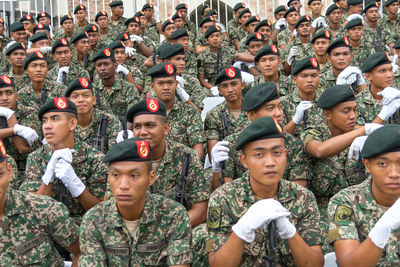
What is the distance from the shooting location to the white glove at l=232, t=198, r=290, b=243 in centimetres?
296

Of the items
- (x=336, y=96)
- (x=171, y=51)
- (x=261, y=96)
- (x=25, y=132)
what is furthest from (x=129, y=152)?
(x=171, y=51)

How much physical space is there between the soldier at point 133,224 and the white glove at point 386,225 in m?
1.12

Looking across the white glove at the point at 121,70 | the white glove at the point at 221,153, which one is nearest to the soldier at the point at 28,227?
the white glove at the point at 221,153

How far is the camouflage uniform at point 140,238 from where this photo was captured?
331 cm

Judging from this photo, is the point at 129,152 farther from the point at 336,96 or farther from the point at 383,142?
the point at 336,96

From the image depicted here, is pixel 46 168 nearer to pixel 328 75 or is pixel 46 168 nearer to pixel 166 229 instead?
pixel 166 229

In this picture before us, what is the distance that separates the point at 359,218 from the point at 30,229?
2.05 meters

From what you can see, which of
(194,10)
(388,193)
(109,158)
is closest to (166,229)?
(109,158)

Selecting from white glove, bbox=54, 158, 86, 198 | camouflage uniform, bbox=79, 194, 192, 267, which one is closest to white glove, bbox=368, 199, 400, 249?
camouflage uniform, bbox=79, 194, 192, 267

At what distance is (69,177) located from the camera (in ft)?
14.1

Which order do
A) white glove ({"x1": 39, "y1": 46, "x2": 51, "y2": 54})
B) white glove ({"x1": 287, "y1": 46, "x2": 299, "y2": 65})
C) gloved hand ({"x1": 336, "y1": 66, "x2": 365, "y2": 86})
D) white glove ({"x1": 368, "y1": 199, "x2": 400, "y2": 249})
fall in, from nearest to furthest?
white glove ({"x1": 368, "y1": 199, "x2": 400, "y2": 249}), gloved hand ({"x1": 336, "y1": 66, "x2": 365, "y2": 86}), white glove ({"x1": 287, "y1": 46, "x2": 299, "y2": 65}), white glove ({"x1": 39, "y1": 46, "x2": 51, "y2": 54})

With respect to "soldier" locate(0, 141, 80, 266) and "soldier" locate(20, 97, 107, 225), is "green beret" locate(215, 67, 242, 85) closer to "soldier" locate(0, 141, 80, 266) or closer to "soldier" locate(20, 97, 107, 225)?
"soldier" locate(20, 97, 107, 225)

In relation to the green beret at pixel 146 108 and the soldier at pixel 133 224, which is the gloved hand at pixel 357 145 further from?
the soldier at pixel 133 224

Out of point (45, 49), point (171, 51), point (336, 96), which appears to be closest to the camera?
point (336, 96)
